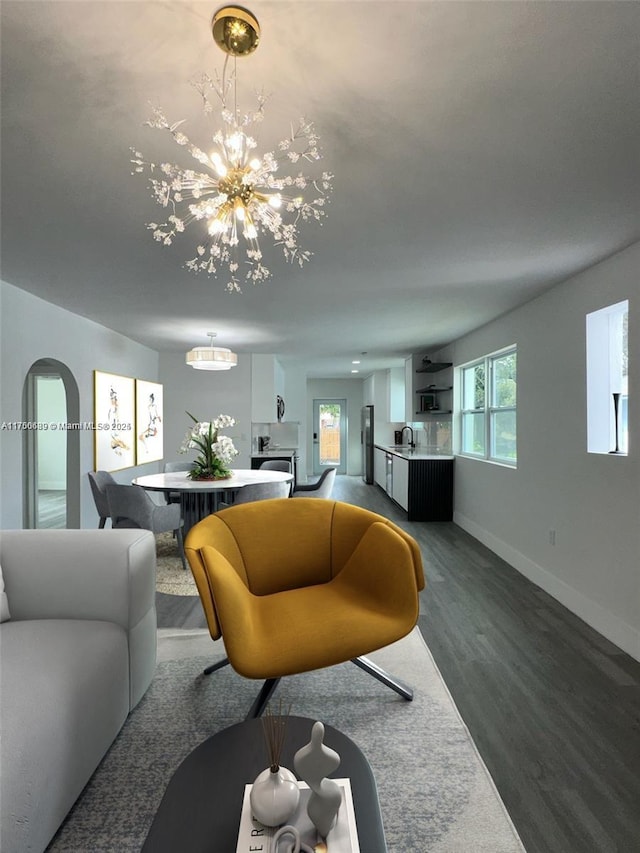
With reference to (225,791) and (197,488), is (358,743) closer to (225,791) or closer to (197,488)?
(225,791)

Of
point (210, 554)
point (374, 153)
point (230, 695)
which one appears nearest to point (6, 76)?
point (374, 153)

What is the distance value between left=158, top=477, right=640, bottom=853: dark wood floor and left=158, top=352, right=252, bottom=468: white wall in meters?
4.10

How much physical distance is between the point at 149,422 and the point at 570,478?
5390 millimetres

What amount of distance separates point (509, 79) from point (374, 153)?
0.54 meters

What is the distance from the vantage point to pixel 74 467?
4816 millimetres

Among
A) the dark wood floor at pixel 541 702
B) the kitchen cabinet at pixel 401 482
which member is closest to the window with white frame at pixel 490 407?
the kitchen cabinet at pixel 401 482

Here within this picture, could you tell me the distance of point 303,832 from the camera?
103 centimetres

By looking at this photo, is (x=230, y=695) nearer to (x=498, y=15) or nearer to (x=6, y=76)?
(x=6, y=76)

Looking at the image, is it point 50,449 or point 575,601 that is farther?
point 50,449

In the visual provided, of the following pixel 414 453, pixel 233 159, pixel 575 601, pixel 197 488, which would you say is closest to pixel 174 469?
pixel 197 488

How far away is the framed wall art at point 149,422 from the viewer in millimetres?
6379

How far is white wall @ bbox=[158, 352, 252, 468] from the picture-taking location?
7.39 meters

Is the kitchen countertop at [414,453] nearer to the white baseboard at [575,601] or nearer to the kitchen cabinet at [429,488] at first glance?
the kitchen cabinet at [429,488]

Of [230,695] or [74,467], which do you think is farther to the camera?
[74,467]
